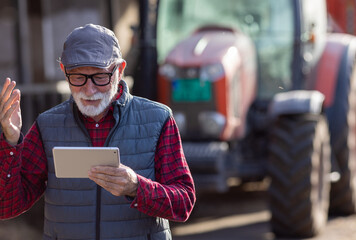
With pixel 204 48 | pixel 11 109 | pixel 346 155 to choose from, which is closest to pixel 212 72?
pixel 204 48

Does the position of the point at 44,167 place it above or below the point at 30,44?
above

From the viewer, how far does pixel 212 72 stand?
265 inches

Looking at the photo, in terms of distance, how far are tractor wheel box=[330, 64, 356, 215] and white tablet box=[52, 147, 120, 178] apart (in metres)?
4.84

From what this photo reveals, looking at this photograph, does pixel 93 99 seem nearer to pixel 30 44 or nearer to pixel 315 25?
pixel 315 25

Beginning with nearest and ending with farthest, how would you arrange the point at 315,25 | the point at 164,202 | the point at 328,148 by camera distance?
the point at 164,202, the point at 328,148, the point at 315,25

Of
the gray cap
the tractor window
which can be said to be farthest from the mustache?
the tractor window

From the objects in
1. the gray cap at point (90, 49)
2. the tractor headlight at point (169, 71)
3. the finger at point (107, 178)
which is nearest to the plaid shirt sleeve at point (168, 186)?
the finger at point (107, 178)

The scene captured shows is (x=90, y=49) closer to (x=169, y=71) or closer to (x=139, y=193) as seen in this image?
(x=139, y=193)

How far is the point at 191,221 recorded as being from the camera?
755 centimetres

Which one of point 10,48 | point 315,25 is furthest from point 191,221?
point 10,48

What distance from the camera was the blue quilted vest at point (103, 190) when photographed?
9.47ft

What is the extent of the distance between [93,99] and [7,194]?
1.48 feet

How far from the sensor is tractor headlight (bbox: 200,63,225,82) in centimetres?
671

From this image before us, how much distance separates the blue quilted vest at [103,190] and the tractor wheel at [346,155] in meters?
4.53
